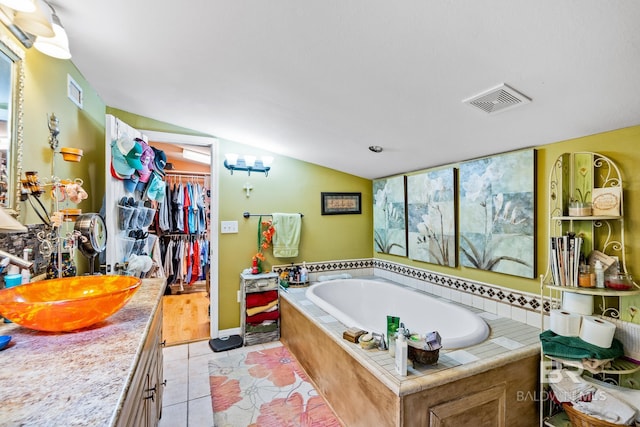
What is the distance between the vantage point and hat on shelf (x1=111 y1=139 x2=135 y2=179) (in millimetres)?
2039

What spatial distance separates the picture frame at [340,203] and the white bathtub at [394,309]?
0.87 metres

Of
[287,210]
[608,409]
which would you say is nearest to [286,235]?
[287,210]

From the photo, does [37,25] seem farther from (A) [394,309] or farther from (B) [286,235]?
(A) [394,309]

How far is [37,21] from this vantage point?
1.14m

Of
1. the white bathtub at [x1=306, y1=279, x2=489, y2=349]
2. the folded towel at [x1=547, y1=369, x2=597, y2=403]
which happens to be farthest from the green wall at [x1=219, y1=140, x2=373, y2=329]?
the folded towel at [x1=547, y1=369, x2=597, y2=403]

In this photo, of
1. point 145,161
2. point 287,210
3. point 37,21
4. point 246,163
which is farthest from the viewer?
point 287,210

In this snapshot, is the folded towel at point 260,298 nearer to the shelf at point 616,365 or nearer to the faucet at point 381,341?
the faucet at point 381,341

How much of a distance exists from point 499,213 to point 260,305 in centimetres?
231

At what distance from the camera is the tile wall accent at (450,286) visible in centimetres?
206

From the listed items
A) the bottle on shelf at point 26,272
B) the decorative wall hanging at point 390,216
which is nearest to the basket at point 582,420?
the decorative wall hanging at point 390,216

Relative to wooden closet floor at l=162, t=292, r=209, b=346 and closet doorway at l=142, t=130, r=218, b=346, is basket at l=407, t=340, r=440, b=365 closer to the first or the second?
wooden closet floor at l=162, t=292, r=209, b=346

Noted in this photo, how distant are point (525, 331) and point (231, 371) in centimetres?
227

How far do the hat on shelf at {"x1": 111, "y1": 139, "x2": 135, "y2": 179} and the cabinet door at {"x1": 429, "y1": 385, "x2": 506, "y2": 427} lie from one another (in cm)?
243

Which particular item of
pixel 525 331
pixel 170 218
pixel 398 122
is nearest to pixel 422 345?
pixel 525 331
